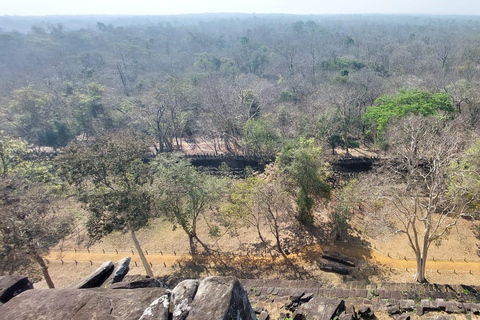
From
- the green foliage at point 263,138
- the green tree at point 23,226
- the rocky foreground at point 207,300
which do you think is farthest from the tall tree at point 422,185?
the green tree at point 23,226

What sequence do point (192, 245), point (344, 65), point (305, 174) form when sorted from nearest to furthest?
point (305, 174), point (192, 245), point (344, 65)

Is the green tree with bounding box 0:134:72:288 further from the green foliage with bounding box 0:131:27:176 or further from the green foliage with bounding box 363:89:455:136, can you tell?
the green foliage with bounding box 363:89:455:136

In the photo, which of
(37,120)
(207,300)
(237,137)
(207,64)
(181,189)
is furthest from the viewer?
(207,64)

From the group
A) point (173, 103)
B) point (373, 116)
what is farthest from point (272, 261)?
point (173, 103)

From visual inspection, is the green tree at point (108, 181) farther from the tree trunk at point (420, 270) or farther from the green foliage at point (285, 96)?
the green foliage at point (285, 96)

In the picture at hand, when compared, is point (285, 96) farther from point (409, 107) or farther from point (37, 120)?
point (37, 120)

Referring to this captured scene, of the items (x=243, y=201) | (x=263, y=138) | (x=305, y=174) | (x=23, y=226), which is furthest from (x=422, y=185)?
(x=23, y=226)

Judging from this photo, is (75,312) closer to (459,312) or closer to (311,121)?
(459,312)
